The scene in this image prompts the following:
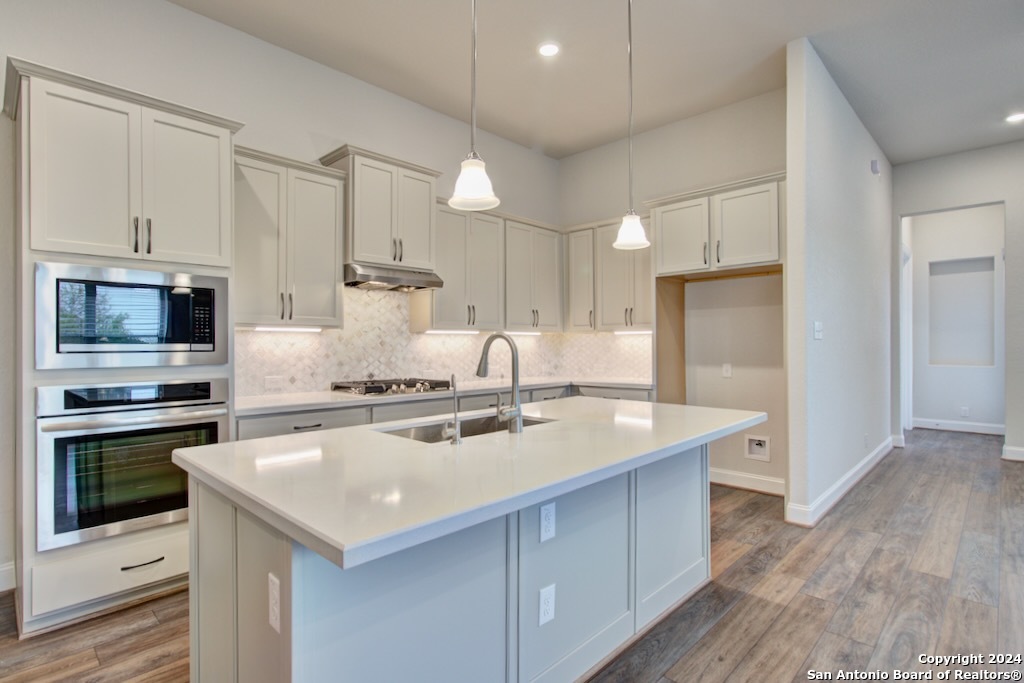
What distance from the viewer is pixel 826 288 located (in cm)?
381

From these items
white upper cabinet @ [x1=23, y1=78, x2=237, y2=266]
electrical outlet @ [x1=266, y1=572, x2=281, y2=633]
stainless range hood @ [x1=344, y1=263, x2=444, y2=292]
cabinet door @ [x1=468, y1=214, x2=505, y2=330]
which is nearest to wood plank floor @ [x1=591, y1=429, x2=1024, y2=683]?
electrical outlet @ [x1=266, y1=572, x2=281, y2=633]

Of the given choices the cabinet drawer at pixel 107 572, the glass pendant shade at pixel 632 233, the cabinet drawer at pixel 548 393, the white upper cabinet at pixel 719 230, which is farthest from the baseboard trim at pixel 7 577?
the white upper cabinet at pixel 719 230

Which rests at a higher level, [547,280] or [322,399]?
[547,280]

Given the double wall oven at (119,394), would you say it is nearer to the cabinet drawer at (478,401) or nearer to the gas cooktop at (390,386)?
the gas cooktop at (390,386)

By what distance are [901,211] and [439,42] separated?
5403mm

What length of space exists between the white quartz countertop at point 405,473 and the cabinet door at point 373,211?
5.86ft

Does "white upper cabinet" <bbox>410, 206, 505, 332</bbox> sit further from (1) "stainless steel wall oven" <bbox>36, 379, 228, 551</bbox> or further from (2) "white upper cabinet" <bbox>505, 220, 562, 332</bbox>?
(1) "stainless steel wall oven" <bbox>36, 379, 228, 551</bbox>

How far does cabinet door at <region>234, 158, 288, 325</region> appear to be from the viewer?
3145 millimetres

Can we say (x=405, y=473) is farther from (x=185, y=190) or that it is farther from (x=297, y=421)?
(x=185, y=190)

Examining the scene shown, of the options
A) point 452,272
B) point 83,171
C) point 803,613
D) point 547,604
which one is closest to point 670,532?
point 803,613

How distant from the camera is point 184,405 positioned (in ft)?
8.63

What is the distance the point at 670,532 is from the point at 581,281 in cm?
312

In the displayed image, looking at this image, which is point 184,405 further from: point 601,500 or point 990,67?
point 990,67

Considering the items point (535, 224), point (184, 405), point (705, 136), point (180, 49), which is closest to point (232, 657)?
point (184, 405)
